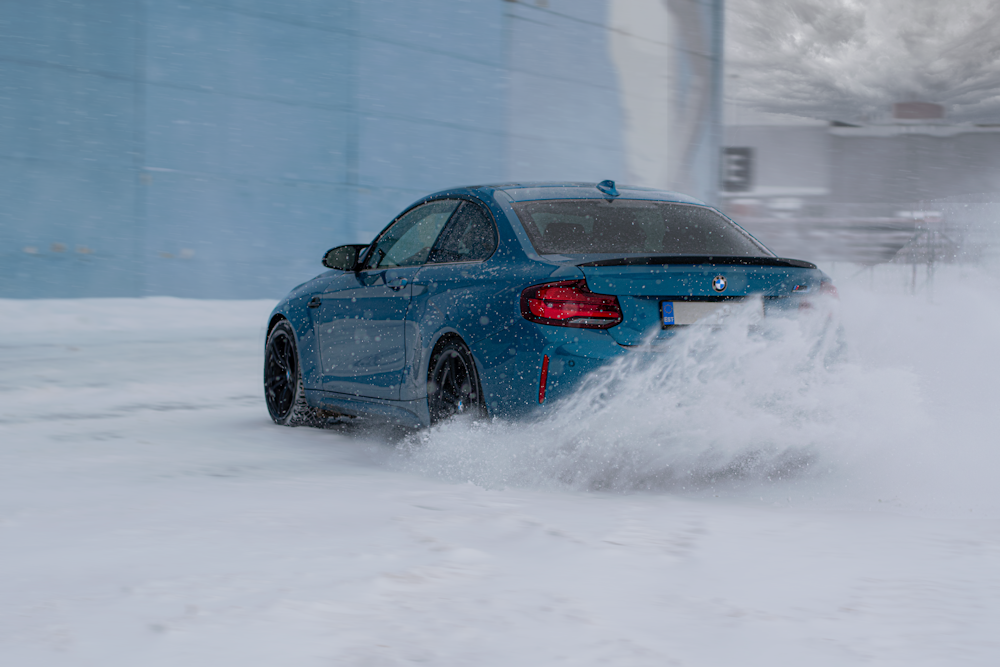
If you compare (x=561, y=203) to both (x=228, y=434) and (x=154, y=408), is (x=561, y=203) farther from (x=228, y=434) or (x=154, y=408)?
(x=154, y=408)

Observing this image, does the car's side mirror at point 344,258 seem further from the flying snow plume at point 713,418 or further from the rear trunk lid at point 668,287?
the rear trunk lid at point 668,287

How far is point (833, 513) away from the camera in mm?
5492

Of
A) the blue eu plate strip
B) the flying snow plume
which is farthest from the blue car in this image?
the flying snow plume

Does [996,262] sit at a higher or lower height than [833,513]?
higher

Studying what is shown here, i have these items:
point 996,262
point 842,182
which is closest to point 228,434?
point 996,262

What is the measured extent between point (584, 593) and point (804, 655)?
835 mm

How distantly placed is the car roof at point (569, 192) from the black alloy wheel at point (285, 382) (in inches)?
86.7

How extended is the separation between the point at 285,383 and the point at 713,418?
3.95 meters

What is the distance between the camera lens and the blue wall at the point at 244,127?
19.3 m

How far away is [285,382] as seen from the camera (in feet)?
28.8

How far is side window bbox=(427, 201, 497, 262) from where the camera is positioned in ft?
21.5

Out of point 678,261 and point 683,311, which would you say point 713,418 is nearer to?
point 683,311

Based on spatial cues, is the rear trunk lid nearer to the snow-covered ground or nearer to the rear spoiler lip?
the rear spoiler lip

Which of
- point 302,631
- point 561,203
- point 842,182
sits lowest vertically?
point 302,631
